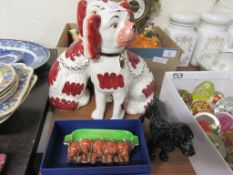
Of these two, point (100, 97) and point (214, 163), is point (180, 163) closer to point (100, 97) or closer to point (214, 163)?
point (214, 163)

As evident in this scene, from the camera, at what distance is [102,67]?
504 millimetres

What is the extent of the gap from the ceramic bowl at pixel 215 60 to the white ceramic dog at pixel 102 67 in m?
0.30

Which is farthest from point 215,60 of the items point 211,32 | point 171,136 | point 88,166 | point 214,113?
point 88,166

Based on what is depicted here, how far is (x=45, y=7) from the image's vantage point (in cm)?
83

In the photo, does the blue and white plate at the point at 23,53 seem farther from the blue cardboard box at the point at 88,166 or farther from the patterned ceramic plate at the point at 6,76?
the blue cardboard box at the point at 88,166

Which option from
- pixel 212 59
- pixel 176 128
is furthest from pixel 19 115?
pixel 212 59

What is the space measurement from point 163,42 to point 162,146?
44cm

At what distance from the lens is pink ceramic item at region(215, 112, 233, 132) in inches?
22.4

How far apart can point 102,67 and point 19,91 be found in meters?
0.20

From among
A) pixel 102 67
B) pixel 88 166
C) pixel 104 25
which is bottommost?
pixel 88 166

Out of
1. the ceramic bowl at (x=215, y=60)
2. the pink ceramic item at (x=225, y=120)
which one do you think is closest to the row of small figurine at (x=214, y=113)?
the pink ceramic item at (x=225, y=120)

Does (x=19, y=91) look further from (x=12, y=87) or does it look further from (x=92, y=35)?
(x=92, y=35)

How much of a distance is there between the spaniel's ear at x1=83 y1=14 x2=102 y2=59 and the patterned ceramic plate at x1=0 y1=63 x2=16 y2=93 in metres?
0.18

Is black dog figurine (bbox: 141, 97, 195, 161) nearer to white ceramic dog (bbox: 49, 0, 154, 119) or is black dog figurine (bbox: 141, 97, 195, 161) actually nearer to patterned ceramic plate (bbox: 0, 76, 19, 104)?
white ceramic dog (bbox: 49, 0, 154, 119)
